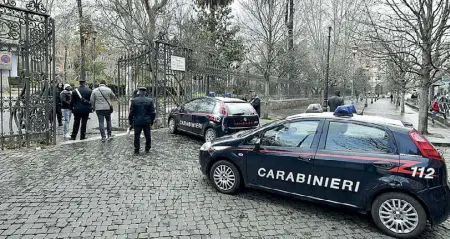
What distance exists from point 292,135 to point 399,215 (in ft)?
5.60

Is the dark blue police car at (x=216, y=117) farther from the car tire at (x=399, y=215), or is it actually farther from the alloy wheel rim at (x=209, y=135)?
the car tire at (x=399, y=215)

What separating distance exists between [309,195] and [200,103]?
633cm

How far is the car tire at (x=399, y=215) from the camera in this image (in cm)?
389

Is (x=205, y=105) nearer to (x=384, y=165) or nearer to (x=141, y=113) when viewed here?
(x=141, y=113)

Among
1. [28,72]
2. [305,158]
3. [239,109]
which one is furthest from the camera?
[239,109]

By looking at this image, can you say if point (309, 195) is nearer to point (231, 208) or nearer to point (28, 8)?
point (231, 208)

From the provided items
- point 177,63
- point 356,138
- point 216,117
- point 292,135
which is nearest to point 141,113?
point 216,117

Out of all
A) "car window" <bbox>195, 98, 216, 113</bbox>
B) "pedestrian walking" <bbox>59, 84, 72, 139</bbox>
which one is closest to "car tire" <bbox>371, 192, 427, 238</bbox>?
"car window" <bbox>195, 98, 216, 113</bbox>

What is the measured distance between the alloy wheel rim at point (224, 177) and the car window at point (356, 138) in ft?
5.38

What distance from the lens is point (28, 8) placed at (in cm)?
808

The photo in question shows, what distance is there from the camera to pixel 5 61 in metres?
7.89

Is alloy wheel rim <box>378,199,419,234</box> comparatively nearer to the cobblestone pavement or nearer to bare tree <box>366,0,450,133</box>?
the cobblestone pavement

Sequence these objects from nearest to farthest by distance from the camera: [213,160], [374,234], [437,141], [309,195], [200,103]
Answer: [374,234] < [309,195] < [213,160] < [200,103] < [437,141]

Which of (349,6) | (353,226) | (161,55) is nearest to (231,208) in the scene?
(353,226)
